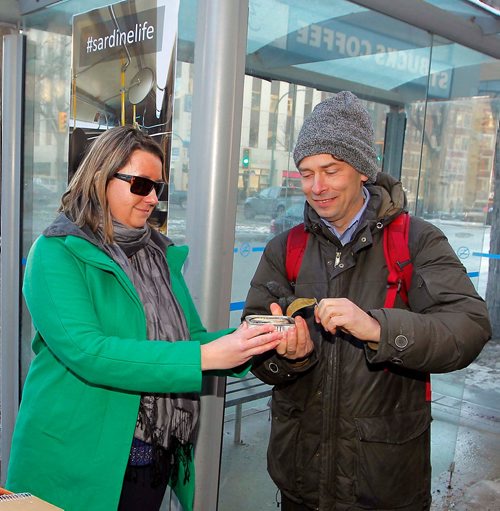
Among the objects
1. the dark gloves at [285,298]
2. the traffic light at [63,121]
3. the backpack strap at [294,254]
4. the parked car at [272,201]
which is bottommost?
the dark gloves at [285,298]

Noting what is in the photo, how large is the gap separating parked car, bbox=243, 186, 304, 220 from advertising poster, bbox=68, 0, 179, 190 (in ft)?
1.90

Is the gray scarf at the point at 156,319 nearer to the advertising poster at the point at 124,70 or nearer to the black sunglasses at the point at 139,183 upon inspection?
the black sunglasses at the point at 139,183

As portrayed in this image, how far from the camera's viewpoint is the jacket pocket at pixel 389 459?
74.7 inches

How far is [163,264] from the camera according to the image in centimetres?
226

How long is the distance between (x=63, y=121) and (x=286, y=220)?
1542mm

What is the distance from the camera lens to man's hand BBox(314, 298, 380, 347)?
66.4 inches

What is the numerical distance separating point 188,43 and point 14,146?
6.17 feet

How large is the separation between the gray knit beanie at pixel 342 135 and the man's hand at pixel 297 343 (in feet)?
A: 1.79

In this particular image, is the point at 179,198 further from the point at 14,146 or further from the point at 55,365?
the point at 14,146

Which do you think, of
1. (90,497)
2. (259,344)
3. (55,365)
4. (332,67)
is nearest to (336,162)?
(259,344)

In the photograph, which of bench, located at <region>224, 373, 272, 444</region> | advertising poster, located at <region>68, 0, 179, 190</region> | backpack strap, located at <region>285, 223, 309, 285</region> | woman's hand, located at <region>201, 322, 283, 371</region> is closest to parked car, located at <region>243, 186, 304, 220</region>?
advertising poster, located at <region>68, 0, 179, 190</region>

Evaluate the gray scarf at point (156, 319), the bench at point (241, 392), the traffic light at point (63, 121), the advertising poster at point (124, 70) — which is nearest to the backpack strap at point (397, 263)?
the gray scarf at point (156, 319)

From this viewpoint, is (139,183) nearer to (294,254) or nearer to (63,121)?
(294,254)

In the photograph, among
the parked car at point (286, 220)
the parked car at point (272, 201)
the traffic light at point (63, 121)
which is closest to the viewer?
the parked car at point (272, 201)
